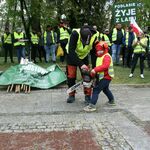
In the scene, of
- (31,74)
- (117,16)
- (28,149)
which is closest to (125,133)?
(28,149)

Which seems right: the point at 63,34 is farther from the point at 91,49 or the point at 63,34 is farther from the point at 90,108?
the point at 90,108

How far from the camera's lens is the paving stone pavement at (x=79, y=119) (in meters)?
6.92

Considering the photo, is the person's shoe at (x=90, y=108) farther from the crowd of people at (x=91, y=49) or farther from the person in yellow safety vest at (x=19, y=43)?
the person in yellow safety vest at (x=19, y=43)

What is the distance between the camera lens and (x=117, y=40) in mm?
18000

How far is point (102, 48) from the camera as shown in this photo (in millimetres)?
9312

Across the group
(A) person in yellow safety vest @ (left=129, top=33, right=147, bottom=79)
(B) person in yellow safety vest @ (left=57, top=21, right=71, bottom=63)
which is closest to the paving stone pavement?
(A) person in yellow safety vest @ (left=129, top=33, right=147, bottom=79)

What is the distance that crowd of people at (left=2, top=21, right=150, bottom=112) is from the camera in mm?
9328

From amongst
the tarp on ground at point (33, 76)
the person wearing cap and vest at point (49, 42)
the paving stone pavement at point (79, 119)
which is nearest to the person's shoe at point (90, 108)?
the paving stone pavement at point (79, 119)

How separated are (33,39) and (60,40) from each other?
2.11 metres

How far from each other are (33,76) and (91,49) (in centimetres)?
322

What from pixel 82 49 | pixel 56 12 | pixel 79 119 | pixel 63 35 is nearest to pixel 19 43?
pixel 63 35

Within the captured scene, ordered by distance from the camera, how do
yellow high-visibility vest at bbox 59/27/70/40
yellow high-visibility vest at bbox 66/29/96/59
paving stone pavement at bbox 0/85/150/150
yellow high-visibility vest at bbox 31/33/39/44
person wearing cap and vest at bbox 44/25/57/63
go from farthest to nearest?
yellow high-visibility vest at bbox 31/33/39/44 → person wearing cap and vest at bbox 44/25/57/63 → yellow high-visibility vest at bbox 59/27/70/40 → yellow high-visibility vest at bbox 66/29/96/59 → paving stone pavement at bbox 0/85/150/150

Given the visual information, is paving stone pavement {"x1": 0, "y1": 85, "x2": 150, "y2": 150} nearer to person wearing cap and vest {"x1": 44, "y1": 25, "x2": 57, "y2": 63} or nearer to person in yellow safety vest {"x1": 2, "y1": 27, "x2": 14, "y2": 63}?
person wearing cap and vest {"x1": 44, "y1": 25, "x2": 57, "y2": 63}

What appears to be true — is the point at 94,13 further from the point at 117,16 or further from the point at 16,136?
the point at 16,136
